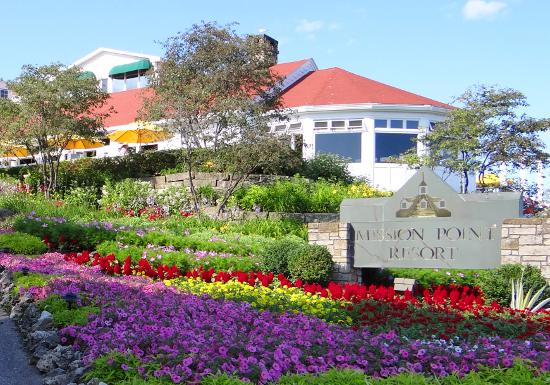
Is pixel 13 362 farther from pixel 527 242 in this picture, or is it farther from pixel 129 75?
pixel 129 75

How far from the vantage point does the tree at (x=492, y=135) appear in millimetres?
17141

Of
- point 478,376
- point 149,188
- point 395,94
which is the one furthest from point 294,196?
point 478,376

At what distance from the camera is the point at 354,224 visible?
9.72 m

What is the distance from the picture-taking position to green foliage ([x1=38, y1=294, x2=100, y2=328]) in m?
5.61

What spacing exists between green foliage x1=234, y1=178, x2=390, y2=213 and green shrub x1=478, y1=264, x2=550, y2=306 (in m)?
7.68

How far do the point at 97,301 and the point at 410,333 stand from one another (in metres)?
3.07

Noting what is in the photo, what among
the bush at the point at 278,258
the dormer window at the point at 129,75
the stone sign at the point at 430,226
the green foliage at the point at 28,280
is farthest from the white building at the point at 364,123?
the dormer window at the point at 129,75

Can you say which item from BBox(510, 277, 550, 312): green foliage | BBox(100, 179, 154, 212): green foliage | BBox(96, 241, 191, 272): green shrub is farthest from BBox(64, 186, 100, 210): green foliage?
BBox(510, 277, 550, 312): green foliage

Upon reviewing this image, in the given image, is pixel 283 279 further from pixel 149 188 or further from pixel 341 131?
pixel 341 131

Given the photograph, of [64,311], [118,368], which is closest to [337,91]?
[64,311]

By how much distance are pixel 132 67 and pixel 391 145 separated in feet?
62.3

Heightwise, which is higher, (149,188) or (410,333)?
(149,188)

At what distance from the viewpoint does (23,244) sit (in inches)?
412

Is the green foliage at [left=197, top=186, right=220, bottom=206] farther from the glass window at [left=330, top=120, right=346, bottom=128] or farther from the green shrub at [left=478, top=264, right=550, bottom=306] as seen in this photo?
the green shrub at [left=478, top=264, right=550, bottom=306]
